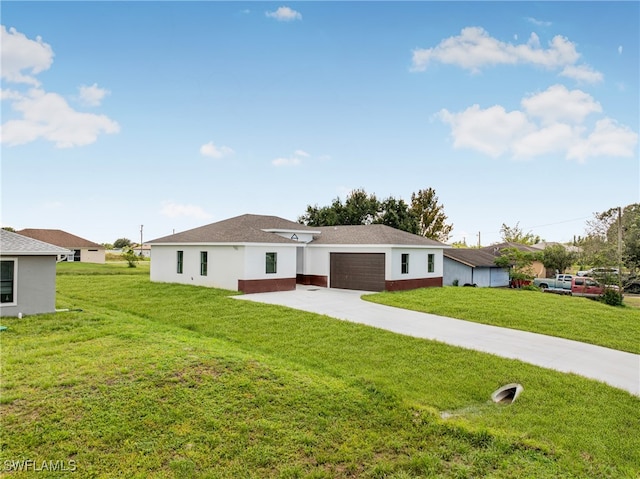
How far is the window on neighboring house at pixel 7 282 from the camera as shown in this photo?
11.6 m

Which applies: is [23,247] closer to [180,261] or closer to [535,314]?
[180,261]

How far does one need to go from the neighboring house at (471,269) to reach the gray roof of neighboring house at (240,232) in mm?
10952

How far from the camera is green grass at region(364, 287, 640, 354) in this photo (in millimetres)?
11438

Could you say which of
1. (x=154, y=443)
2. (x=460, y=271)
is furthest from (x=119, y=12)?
(x=460, y=271)

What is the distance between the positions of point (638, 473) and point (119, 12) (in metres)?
19.0

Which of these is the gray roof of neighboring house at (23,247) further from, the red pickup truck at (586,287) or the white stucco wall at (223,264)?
the red pickup truck at (586,287)

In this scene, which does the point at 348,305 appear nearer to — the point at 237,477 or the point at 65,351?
the point at 65,351

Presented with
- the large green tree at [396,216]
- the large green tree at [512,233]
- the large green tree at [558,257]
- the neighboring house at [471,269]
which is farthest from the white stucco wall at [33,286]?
the large green tree at [512,233]

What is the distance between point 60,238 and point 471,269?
45.6 m

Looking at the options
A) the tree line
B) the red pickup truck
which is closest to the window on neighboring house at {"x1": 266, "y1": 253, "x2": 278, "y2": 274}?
the red pickup truck

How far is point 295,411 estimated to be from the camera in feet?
19.2

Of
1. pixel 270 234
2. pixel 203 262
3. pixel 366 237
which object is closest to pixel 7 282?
pixel 203 262

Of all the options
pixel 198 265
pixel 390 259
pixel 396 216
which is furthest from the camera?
pixel 396 216

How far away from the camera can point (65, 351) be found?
820 cm
